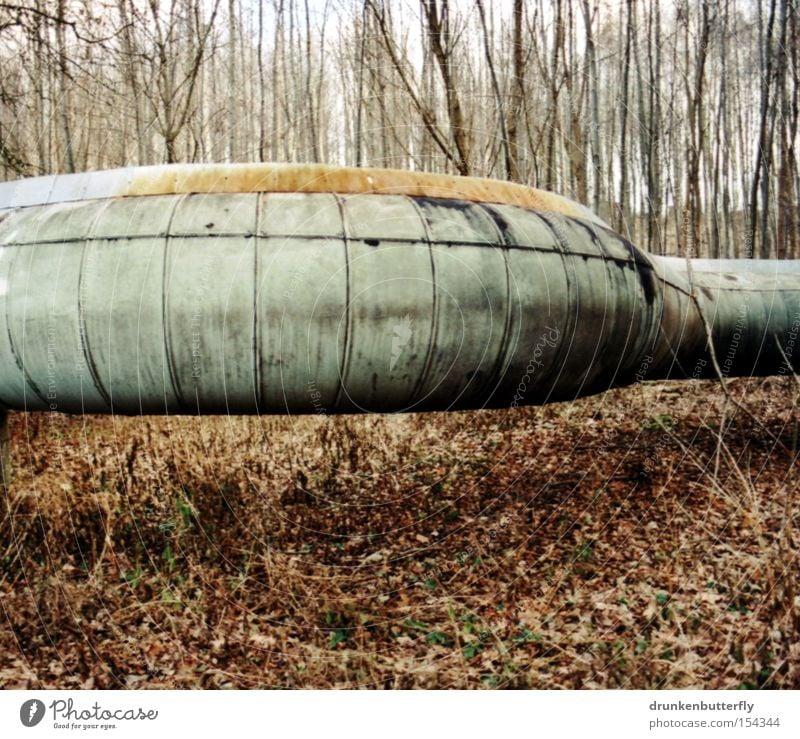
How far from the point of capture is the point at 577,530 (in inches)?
97.7

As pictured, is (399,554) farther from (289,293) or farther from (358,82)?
(358,82)

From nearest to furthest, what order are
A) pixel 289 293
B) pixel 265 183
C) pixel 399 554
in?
pixel 289 293 < pixel 265 183 < pixel 399 554

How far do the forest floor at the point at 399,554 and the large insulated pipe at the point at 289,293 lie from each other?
66cm

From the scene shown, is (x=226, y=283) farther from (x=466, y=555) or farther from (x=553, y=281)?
(x=466, y=555)

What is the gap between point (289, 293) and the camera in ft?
5.30

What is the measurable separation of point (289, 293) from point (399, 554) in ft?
3.64

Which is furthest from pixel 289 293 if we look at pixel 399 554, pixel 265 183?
pixel 399 554

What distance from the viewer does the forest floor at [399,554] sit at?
5.65 ft

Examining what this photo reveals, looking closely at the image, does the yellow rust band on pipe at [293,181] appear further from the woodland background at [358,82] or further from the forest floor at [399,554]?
the forest floor at [399,554]

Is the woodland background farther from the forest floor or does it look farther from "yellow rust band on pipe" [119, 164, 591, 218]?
the forest floor

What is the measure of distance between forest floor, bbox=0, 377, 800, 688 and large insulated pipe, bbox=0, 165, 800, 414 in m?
0.66

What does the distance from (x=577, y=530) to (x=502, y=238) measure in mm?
1335

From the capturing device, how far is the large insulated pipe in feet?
5.36
